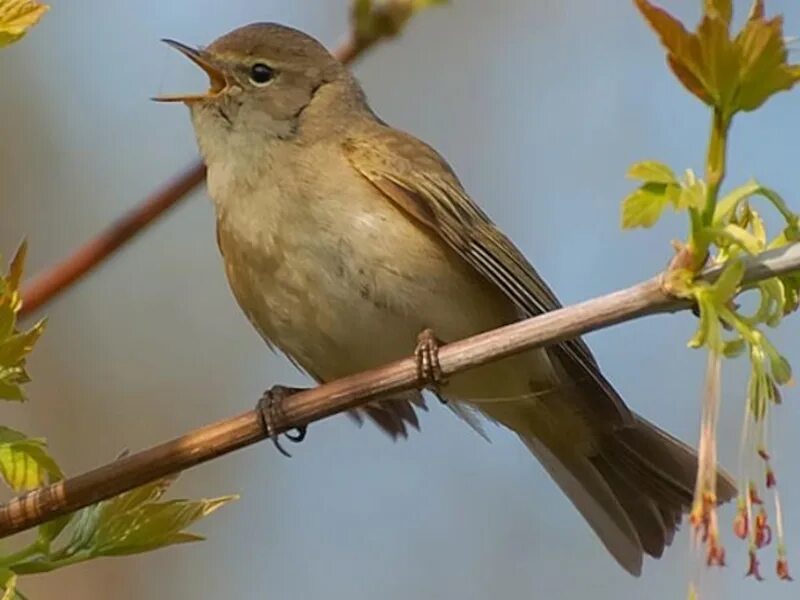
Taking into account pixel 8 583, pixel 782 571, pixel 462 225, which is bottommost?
pixel 782 571

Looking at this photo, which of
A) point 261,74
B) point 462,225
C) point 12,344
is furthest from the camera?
point 261,74

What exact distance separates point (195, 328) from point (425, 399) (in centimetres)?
207

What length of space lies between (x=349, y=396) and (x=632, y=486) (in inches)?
43.0

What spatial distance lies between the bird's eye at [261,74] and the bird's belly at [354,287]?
31 cm

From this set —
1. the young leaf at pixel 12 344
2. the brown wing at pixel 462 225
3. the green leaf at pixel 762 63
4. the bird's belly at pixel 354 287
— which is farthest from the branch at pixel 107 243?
the brown wing at pixel 462 225

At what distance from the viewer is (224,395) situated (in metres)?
4.20

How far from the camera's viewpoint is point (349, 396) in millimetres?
1486

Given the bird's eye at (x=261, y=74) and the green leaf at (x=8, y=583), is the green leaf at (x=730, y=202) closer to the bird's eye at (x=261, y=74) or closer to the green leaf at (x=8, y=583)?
the green leaf at (x=8, y=583)

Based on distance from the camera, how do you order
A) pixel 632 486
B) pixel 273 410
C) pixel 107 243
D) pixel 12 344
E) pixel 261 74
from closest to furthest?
1. pixel 12 344
2. pixel 107 243
3. pixel 273 410
4. pixel 632 486
5. pixel 261 74

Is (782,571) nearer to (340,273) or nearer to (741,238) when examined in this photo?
(741,238)

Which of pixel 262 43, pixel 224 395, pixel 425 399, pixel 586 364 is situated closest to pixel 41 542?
pixel 586 364

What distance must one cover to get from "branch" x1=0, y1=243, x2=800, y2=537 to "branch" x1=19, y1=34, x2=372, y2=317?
0.19 m

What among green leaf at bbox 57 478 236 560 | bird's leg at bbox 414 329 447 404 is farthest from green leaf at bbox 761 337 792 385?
green leaf at bbox 57 478 236 560

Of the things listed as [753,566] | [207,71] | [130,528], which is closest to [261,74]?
[207,71]
